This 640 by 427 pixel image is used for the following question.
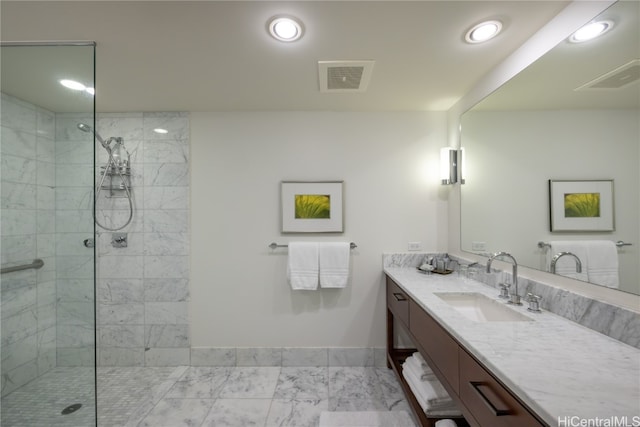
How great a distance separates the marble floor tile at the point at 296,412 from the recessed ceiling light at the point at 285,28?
226 centimetres

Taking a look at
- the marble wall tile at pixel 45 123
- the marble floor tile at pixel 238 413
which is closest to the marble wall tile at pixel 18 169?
the marble wall tile at pixel 45 123

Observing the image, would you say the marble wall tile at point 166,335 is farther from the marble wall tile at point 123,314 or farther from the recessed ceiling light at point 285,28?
the recessed ceiling light at point 285,28

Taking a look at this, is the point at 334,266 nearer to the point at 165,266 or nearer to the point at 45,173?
the point at 165,266

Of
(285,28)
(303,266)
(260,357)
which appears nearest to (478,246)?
(303,266)

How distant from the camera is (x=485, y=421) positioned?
33.1 inches

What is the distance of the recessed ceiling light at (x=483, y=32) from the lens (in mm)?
1221

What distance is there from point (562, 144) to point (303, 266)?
5.84ft

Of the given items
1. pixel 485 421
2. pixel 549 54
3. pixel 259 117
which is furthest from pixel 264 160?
pixel 485 421

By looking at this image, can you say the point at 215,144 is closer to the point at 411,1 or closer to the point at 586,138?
the point at 411,1

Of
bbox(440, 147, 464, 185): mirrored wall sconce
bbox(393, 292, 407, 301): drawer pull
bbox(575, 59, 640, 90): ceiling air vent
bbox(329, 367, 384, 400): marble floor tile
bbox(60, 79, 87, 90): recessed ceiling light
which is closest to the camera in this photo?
bbox(575, 59, 640, 90): ceiling air vent

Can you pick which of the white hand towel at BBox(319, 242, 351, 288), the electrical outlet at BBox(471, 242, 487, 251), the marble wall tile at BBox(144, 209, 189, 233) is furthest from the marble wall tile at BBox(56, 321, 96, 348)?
the electrical outlet at BBox(471, 242, 487, 251)

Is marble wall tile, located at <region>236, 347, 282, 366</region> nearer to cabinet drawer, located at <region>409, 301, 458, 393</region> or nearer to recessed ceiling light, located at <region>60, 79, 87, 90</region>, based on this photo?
cabinet drawer, located at <region>409, 301, 458, 393</region>

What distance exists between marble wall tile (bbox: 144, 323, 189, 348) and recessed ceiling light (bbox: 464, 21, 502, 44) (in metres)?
2.90

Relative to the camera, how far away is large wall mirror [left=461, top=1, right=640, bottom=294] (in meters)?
0.93
